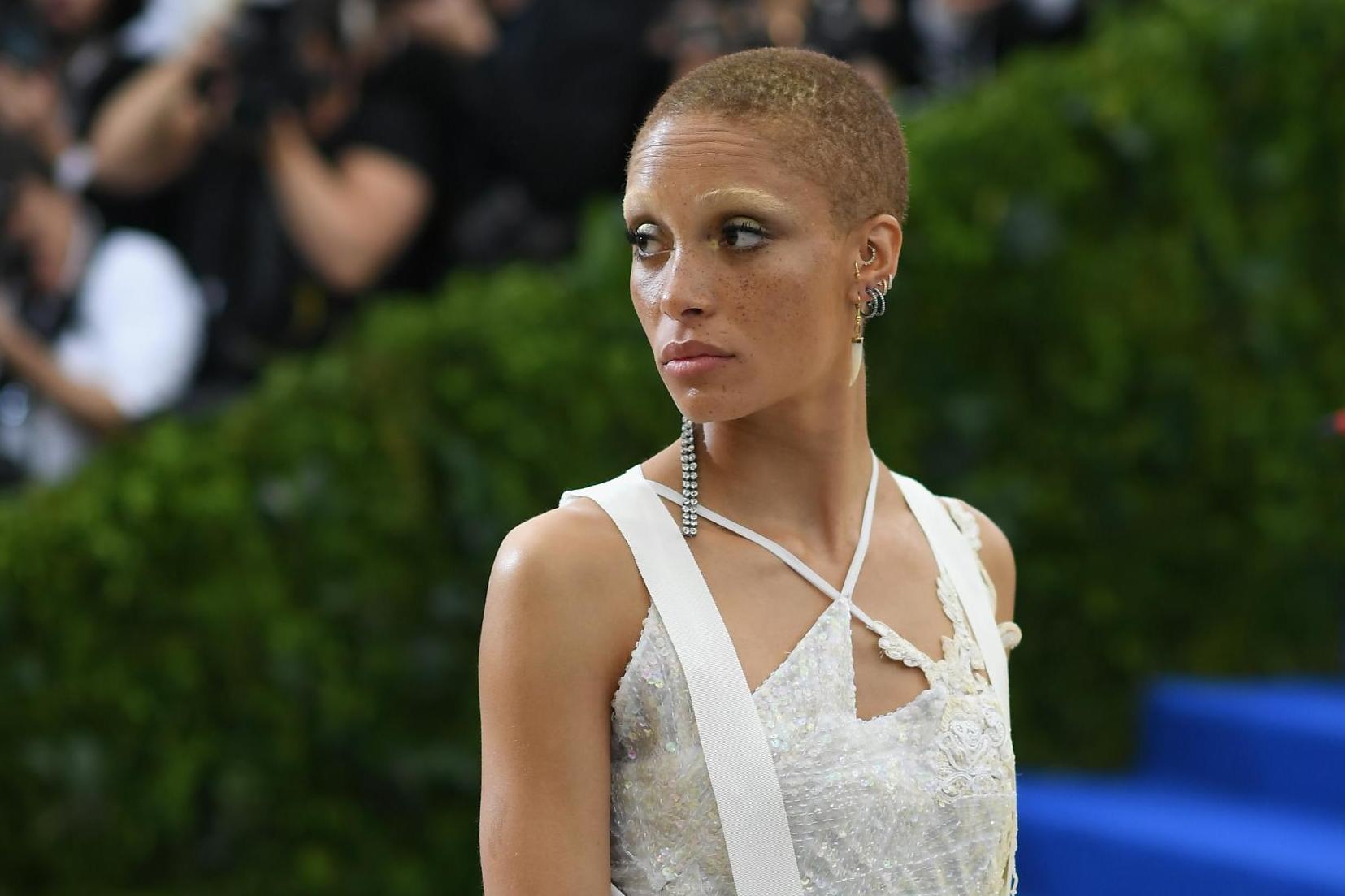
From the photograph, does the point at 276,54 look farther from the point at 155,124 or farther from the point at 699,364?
the point at 699,364

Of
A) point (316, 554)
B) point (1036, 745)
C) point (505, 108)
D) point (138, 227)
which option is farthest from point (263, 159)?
point (1036, 745)

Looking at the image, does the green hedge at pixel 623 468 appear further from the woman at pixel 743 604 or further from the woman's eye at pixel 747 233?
the woman's eye at pixel 747 233

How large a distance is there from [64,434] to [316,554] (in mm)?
672

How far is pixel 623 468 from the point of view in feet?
14.5

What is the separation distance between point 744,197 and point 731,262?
0.20 ft

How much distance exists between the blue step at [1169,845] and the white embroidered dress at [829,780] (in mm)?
2232

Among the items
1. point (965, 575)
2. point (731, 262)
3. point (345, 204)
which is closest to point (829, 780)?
point (965, 575)

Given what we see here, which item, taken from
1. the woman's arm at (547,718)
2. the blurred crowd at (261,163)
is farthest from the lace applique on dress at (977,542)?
the blurred crowd at (261,163)

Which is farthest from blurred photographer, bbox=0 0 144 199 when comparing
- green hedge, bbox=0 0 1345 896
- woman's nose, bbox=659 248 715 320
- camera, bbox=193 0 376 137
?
woman's nose, bbox=659 248 715 320

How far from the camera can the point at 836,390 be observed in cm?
174

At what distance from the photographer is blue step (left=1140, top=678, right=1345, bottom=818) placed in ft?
14.6

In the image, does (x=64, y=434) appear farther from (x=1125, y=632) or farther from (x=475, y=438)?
(x=1125, y=632)

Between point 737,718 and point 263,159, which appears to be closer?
point 737,718

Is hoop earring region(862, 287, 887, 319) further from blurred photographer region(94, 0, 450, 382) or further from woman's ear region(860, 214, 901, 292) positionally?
blurred photographer region(94, 0, 450, 382)
